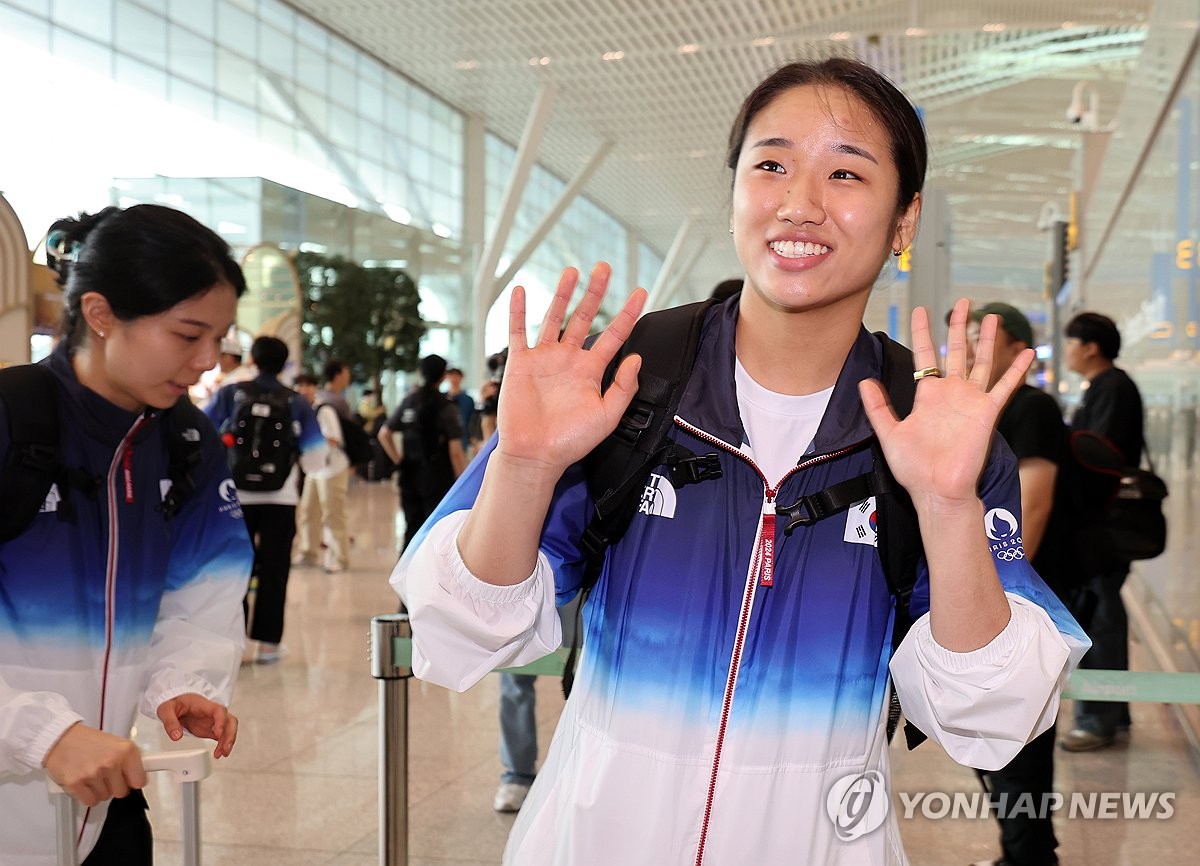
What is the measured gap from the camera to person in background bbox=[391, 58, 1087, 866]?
1.43 m

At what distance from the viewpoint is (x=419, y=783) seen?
5.02 meters

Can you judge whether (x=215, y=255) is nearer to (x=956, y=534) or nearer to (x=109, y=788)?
(x=109, y=788)

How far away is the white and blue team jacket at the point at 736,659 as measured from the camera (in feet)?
4.93

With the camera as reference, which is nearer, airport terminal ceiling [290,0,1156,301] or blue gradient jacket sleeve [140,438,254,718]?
blue gradient jacket sleeve [140,438,254,718]

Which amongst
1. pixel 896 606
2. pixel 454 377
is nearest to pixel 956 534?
pixel 896 606

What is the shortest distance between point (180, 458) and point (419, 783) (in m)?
2.99

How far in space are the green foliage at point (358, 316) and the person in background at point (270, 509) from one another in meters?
13.5

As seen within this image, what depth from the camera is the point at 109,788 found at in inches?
74.5

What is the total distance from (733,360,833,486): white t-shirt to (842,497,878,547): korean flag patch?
0.34 feet

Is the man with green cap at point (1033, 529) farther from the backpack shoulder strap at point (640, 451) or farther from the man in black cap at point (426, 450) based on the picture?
the man in black cap at point (426, 450)

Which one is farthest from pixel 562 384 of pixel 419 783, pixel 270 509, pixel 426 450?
pixel 426 450

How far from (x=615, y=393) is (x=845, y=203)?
39cm

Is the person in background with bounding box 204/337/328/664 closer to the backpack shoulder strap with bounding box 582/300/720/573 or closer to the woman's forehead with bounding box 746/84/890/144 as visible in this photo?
the backpack shoulder strap with bounding box 582/300/720/573

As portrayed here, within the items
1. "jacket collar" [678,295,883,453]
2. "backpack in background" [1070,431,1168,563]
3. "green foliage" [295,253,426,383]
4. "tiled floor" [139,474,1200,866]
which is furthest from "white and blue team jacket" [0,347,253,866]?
"green foliage" [295,253,426,383]
